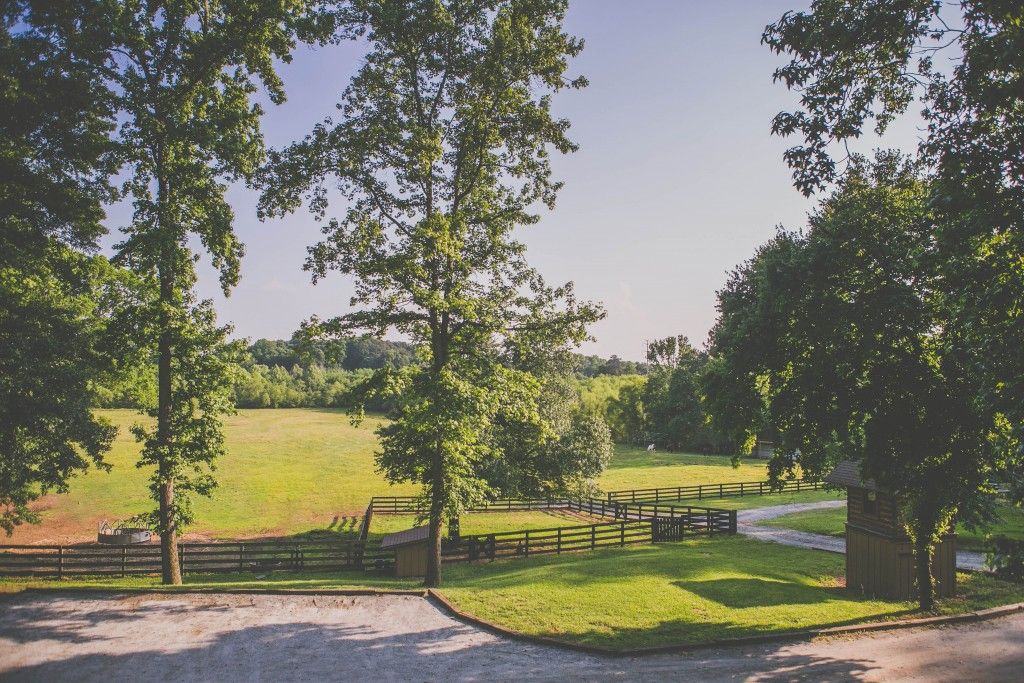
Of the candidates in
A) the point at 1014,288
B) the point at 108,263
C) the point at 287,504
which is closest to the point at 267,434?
the point at 287,504

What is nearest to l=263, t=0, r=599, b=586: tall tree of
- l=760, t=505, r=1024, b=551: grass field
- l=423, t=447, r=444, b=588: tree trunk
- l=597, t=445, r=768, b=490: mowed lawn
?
l=423, t=447, r=444, b=588: tree trunk

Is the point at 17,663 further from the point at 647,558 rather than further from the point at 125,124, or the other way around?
the point at 647,558

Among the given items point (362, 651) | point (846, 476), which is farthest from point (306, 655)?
point (846, 476)

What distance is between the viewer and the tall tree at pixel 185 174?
17.2 metres

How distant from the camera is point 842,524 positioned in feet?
104

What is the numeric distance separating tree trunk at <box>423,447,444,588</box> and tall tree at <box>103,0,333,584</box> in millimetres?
6381

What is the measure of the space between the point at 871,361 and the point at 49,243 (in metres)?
24.2

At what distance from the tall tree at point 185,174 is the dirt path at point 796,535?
80.5 ft

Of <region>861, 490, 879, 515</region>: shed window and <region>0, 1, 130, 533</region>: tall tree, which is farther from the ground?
<region>0, 1, 130, 533</region>: tall tree

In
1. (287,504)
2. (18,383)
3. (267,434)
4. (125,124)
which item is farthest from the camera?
(267,434)

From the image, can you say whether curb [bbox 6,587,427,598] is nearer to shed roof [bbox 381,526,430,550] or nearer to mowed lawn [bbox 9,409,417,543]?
shed roof [bbox 381,526,430,550]

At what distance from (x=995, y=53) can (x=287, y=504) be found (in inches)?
1827

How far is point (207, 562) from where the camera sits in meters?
22.9

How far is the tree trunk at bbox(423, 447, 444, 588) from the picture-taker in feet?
58.9
